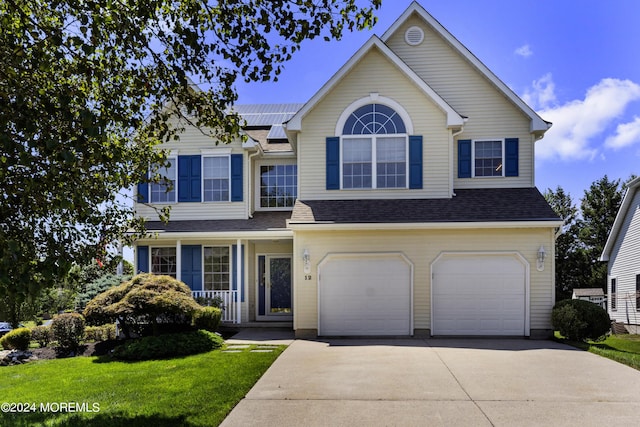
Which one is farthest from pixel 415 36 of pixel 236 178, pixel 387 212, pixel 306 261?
pixel 306 261

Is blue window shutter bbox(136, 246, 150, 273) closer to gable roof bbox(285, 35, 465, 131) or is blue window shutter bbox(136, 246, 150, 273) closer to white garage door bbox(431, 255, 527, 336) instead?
gable roof bbox(285, 35, 465, 131)

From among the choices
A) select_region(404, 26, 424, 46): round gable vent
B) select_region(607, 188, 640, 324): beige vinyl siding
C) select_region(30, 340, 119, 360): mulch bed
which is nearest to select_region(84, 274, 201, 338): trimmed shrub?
select_region(30, 340, 119, 360): mulch bed

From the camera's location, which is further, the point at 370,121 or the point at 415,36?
the point at 415,36

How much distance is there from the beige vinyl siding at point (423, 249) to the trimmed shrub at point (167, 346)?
9.50 feet

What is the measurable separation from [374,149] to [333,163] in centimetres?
123

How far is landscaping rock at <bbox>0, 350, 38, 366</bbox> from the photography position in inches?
491

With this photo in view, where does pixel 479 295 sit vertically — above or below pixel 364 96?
below

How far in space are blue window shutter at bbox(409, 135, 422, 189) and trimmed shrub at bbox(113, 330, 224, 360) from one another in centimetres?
680

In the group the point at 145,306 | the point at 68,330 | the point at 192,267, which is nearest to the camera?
the point at 145,306

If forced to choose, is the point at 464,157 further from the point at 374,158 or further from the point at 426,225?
the point at 426,225

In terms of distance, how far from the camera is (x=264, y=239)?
16.1 metres

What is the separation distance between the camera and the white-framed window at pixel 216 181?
1694 centimetres

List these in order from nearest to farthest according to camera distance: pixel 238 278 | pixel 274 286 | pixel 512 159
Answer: pixel 512 159 → pixel 238 278 → pixel 274 286

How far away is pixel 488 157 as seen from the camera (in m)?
15.6
